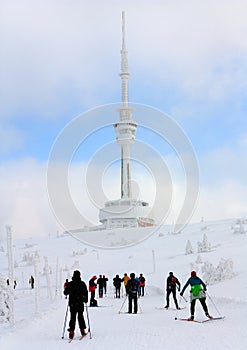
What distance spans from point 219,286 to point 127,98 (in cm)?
8390

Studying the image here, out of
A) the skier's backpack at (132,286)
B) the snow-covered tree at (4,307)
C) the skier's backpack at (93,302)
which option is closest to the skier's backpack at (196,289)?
the skier's backpack at (132,286)

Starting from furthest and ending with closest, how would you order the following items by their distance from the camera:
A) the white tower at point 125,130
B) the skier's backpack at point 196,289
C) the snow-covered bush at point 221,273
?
the white tower at point 125,130 < the snow-covered bush at point 221,273 < the skier's backpack at point 196,289

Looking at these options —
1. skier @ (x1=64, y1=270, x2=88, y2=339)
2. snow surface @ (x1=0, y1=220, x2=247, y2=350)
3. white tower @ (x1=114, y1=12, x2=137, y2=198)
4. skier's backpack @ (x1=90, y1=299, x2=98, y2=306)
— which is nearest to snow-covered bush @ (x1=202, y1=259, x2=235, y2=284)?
snow surface @ (x1=0, y1=220, x2=247, y2=350)

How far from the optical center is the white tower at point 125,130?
101500 mm

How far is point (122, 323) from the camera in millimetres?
14711

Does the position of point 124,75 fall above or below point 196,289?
above

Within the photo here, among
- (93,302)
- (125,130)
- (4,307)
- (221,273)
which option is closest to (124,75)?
(125,130)

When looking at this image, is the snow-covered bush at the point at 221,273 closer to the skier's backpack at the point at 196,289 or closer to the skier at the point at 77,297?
the skier's backpack at the point at 196,289

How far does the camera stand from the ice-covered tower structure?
95250mm

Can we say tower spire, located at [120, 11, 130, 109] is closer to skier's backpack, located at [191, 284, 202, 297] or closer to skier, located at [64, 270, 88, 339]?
skier's backpack, located at [191, 284, 202, 297]

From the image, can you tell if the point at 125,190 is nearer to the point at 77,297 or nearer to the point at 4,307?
the point at 4,307

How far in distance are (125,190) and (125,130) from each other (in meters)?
11.1

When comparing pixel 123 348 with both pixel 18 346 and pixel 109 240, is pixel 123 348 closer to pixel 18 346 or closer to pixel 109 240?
pixel 18 346

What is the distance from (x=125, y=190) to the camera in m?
102
